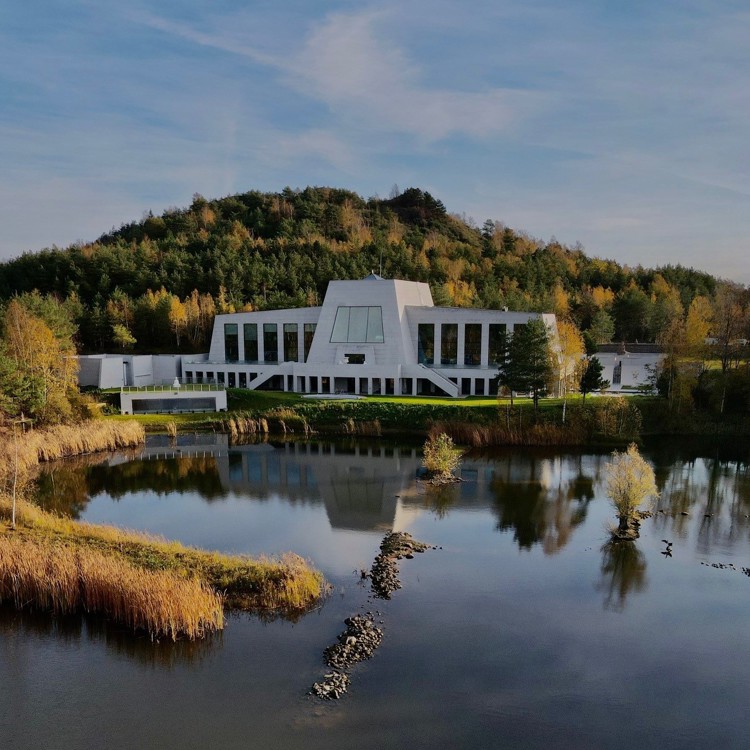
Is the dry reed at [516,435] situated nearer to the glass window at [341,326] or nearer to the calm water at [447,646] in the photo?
the calm water at [447,646]

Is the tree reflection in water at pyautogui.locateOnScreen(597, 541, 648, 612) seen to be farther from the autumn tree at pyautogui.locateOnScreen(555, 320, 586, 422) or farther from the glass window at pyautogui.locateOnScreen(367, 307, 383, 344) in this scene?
the glass window at pyautogui.locateOnScreen(367, 307, 383, 344)

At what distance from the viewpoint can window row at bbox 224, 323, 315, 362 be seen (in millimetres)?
40625

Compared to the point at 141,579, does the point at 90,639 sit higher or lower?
lower

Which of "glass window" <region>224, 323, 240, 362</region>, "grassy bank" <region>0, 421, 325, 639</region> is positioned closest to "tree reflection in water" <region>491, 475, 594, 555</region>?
"grassy bank" <region>0, 421, 325, 639</region>

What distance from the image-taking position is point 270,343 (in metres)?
41.4

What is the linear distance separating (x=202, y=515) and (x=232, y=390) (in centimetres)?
1751

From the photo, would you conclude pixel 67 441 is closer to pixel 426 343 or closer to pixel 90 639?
pixel 90 639

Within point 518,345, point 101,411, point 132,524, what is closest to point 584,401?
point 518,345

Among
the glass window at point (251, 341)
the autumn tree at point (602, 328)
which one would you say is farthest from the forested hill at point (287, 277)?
the glass window at point (251, 341)

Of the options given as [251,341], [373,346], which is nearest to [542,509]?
[373,346]

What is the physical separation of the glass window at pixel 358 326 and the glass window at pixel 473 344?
5.17 metres

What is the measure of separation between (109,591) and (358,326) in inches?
1085

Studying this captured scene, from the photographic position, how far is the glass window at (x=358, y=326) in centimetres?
3794

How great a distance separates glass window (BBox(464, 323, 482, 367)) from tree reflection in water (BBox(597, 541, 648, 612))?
70.7 ft
